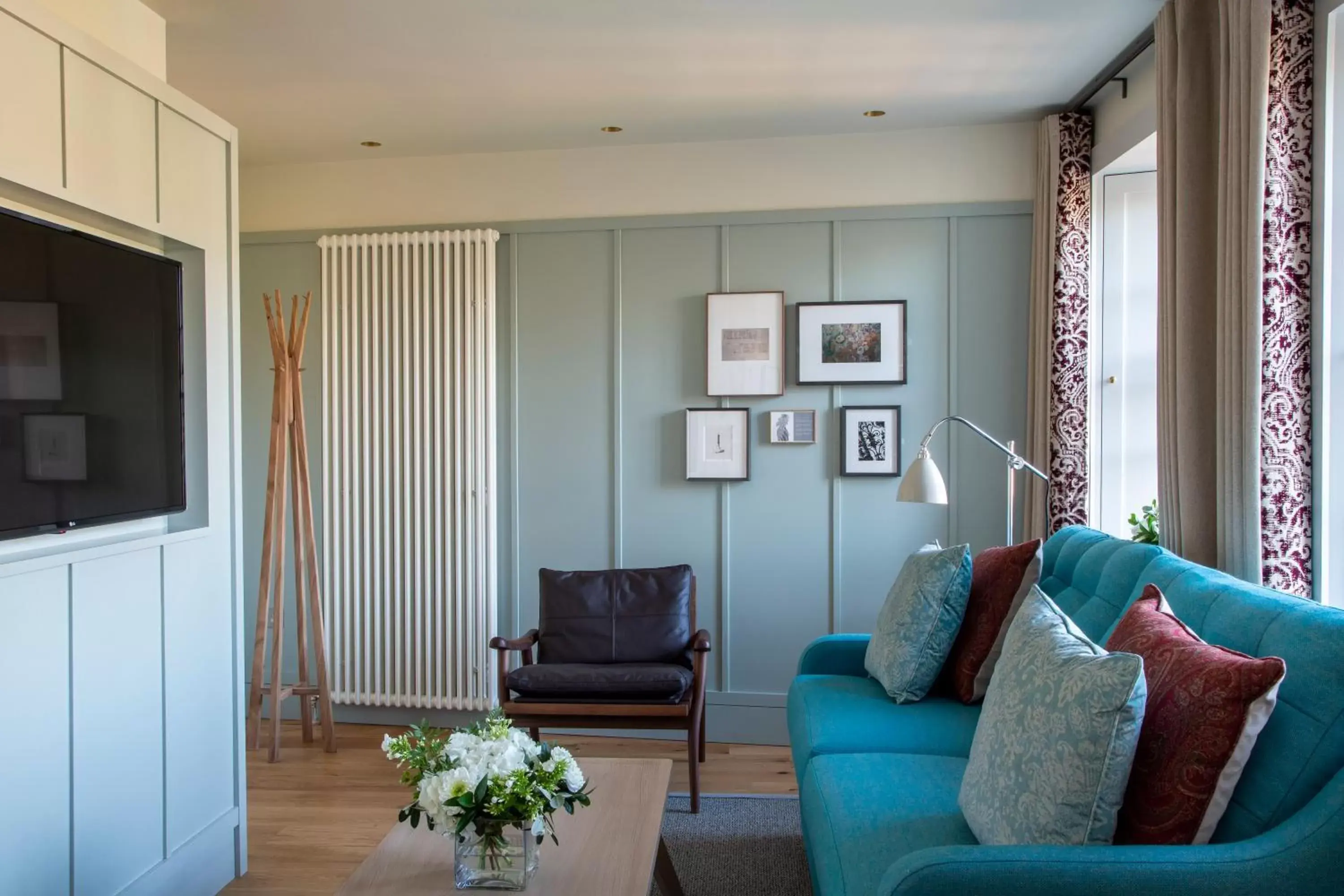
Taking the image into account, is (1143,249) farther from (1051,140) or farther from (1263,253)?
(1263,253)

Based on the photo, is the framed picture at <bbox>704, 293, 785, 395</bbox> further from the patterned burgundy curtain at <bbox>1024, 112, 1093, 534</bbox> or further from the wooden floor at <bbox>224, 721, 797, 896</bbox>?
the wooden floor at <bbox>224, 721, 797, 896</bbox>

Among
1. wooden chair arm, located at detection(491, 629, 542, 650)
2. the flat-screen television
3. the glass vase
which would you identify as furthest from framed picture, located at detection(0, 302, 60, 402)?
wooden chair arm, located at detection(491, 629, 542, 650)

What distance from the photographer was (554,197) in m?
4.23

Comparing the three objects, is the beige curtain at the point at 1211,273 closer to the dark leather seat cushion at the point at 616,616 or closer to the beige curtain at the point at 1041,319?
the beige curtain at the point at 1041,319

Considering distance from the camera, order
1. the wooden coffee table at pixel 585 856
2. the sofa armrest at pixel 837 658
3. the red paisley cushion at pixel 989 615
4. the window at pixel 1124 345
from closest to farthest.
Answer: the wooden coffee table at pixel 585 856
the red paisley cushion at pixel 989 615
the sofa armrest at pixel 837 658
the window at pixel 1124 345

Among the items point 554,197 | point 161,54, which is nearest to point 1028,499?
point 554,197

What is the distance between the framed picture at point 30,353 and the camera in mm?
1969

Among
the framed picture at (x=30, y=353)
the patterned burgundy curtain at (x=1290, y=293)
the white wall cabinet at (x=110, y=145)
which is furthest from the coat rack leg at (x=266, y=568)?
the patterned burgundy curtain at (x=1290, y=293)

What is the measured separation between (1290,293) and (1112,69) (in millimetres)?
1407

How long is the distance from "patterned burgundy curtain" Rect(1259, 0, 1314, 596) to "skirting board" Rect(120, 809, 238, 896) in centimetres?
297

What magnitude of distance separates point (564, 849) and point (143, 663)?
1.25 meters

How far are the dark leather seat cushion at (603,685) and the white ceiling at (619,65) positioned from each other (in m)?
2.19

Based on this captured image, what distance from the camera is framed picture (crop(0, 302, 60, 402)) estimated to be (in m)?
1.97

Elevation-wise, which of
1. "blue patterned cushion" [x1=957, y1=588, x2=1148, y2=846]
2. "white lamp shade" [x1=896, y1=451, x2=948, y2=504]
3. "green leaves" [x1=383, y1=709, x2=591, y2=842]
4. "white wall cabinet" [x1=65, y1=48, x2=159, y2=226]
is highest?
"white wall cabinet" [x1=65, y1=48, x2=159, y2=226]
